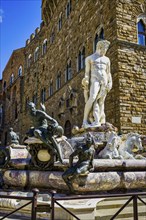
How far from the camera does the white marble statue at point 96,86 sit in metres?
6.95

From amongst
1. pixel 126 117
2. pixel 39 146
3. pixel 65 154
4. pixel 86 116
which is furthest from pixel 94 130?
pixel 126 117

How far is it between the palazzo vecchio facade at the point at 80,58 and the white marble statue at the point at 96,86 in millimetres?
3319

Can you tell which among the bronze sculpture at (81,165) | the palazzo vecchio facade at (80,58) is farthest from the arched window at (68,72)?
the bronze sculpture at (81,165)

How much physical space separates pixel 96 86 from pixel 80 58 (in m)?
8.28

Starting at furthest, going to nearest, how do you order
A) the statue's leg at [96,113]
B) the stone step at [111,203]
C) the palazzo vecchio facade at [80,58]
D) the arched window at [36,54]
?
the arched window at [36,54]
the palazzo vecchio facade at [80,58]
the statue's leg at [96,113]
the stone step at [111,203]

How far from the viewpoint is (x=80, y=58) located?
15.0 metres

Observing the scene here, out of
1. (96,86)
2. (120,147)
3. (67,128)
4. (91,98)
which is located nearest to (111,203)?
(120,147)

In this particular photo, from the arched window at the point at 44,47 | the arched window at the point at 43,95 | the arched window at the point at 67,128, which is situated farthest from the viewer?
the arched window at the point at 44,47

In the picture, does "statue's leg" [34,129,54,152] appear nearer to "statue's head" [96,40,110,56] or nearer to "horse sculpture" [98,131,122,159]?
"horse sculpture" [98,131,122,159]

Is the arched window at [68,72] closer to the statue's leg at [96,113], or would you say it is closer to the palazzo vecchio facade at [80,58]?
the palazzo vecchio facade at [80,58]

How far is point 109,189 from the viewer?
3986 mm

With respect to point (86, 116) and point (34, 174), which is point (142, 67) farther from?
point (34, 174)

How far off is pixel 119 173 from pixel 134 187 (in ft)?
1.16

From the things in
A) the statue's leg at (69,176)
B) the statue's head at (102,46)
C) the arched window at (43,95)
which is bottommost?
the statue's leg at (69,176)
